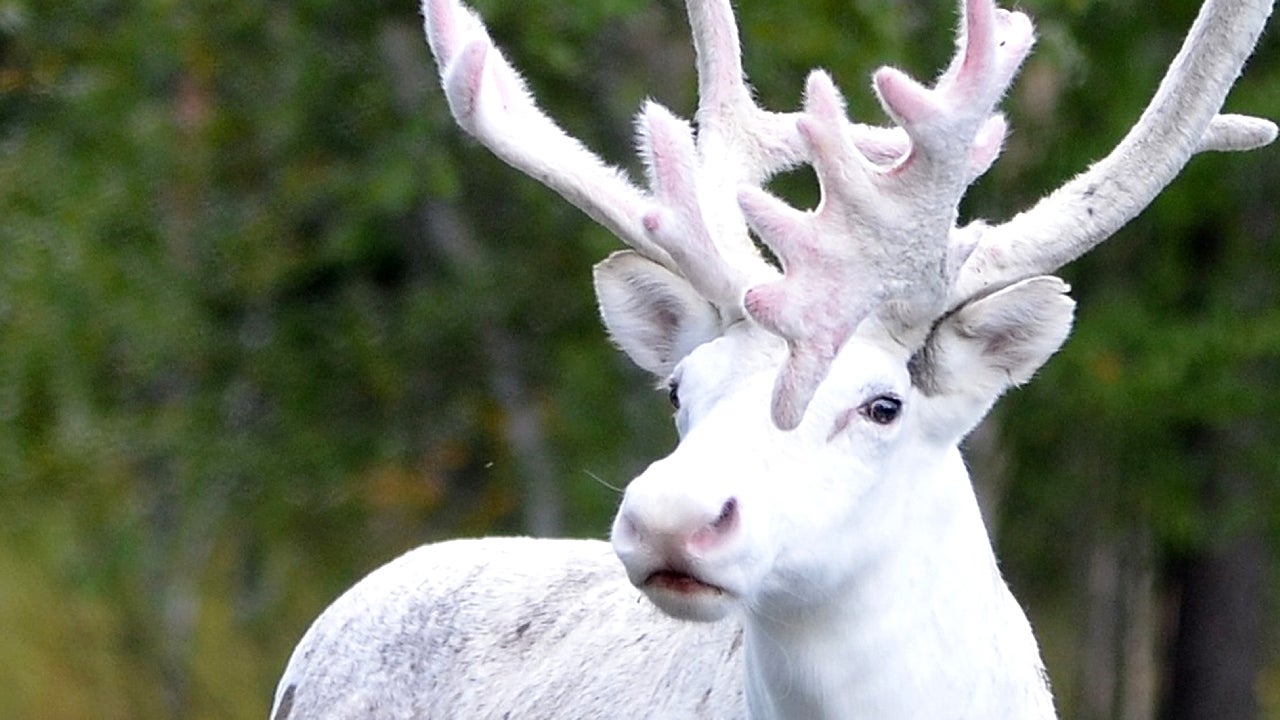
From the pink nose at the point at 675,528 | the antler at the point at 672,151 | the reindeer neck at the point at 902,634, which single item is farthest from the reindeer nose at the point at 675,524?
the antler at the point at 672,151

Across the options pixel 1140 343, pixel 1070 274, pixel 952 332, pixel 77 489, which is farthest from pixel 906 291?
pixel 77 489

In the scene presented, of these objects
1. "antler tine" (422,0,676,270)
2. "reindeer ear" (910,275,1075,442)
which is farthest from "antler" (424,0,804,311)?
"reindeer ear" (910,275,1075,442)

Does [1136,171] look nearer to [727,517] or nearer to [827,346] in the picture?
[827,346]

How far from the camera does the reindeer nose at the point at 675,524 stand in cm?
383

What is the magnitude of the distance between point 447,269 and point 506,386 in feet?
2.36

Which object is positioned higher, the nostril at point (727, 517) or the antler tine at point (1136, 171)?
the antler tine at point (1136, 171)

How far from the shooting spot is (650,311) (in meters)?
4.71

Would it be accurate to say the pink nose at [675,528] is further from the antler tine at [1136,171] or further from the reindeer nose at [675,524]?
the antler tine at [1136,171]

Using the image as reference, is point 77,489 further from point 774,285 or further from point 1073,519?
point 774,285

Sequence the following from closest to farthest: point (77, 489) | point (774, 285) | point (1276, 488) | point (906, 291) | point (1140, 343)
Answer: point (774, 285)
point (906, 291)
point (1140, 343)
point (1276, 488)
point (77, 489)

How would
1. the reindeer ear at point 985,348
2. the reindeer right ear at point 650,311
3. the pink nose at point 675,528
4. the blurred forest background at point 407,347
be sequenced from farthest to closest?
1. the blurred forest background at point 407,347
2. the reindeer right ear at point 650,311
3. the reindeer ear at point 985,348
4. the pink nose at point 675,528

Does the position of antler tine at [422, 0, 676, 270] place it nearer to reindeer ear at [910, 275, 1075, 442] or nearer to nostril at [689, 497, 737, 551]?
reindeer ear at [910, 275, 1075, 442]

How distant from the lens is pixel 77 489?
1374 centimetres

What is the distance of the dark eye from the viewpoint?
13.8 ft
